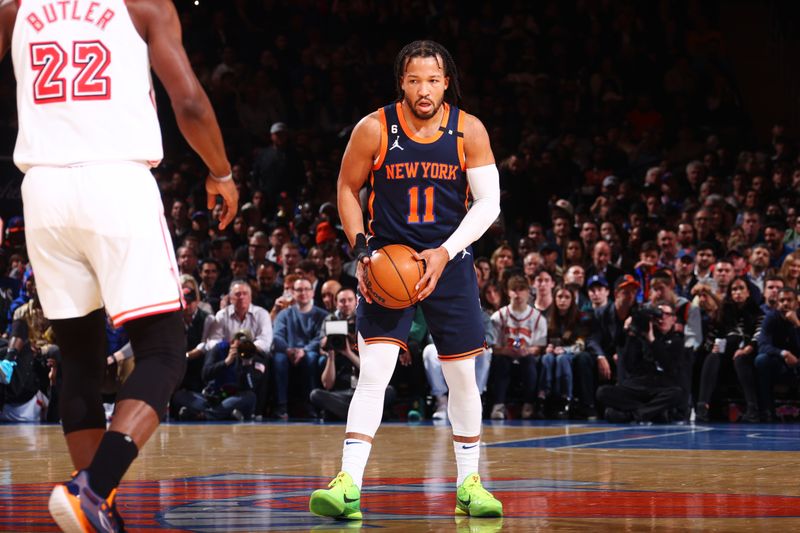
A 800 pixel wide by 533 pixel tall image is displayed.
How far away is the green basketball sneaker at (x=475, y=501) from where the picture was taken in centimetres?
477

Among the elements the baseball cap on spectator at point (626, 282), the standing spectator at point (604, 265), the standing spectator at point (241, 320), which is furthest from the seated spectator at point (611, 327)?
the standing spectator at point (241, 320)

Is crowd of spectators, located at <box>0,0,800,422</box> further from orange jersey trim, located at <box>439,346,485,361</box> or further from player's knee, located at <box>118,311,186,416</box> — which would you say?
player's knee, located at <box>118,311,186,416</box>

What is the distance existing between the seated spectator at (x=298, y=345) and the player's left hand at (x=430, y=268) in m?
7.33

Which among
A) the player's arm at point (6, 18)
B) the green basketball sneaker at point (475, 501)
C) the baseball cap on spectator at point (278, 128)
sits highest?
the baseball cap on spectator at point (278, 128)

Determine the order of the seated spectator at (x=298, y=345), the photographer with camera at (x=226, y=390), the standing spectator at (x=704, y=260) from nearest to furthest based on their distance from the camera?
the photographer with camera at (x=226, y=390) < the seated spectator at (x=298, y=345) < the standing spectator at (x=704, y=260)

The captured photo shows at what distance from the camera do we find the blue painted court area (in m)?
8.42

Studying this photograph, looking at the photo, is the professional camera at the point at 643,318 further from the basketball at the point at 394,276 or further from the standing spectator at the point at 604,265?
the basketball at the point at 394,276

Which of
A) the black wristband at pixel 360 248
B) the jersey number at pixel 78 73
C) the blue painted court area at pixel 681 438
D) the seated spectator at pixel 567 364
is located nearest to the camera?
the jersey number at pixel 78 73

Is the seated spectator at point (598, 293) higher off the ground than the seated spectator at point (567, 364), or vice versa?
the seated spectator at point (598, 293)

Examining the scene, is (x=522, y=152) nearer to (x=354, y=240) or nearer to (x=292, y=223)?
(x=292, y=223)

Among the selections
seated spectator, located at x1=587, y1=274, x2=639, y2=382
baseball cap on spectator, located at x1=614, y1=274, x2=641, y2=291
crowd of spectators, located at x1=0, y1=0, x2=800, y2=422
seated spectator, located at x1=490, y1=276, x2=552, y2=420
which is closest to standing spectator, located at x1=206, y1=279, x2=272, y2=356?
crowd of spectators, located at x1=0, y1=0, x2=800, y2=422

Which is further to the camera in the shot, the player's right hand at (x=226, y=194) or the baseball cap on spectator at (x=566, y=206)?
the baseball cap on spectator at (x=566, y=206)

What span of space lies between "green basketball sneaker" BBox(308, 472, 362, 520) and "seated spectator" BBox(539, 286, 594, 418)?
7.25 m

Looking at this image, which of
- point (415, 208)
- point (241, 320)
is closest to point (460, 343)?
point (415, 208)
